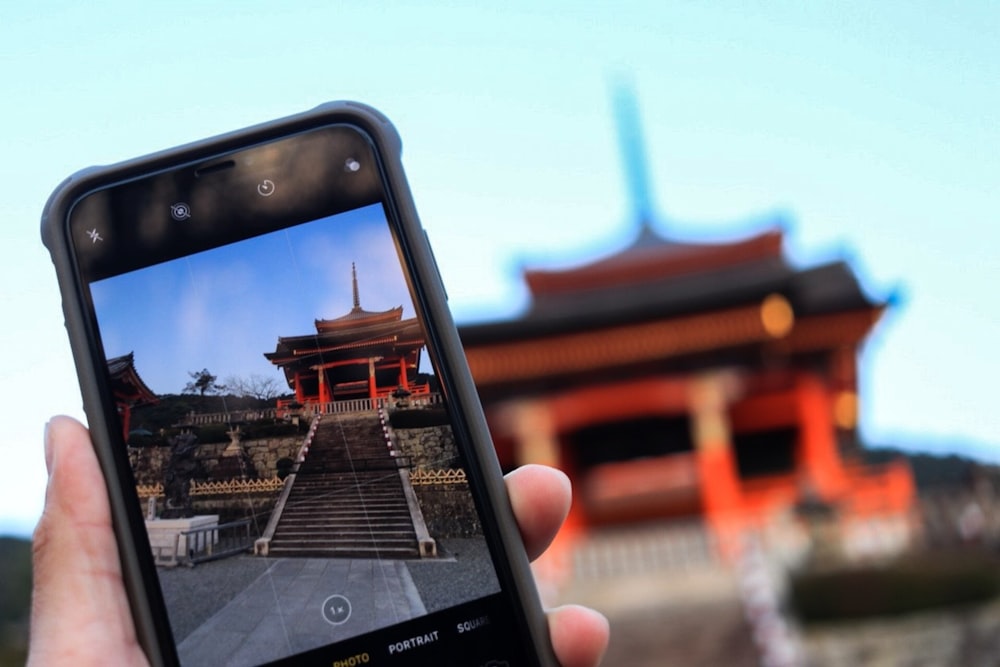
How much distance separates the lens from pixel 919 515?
7.38 m

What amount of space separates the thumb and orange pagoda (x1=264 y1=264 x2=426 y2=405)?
24 centimetres

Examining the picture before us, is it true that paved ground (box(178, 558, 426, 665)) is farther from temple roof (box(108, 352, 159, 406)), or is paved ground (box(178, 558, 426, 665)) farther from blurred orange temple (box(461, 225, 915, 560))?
blurred orange temple (box(461, 225, 915, 560))

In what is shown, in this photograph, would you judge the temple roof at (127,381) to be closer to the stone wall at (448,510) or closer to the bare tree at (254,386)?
the bare tree at (254,386)

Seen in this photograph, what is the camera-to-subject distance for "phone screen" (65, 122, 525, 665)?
95cm

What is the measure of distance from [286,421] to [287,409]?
0.5 inches

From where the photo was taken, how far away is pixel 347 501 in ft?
3.19

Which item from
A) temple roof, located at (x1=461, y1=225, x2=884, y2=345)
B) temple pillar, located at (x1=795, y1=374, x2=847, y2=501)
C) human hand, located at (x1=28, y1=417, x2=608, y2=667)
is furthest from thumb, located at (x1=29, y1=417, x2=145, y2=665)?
temple pillar, located at (x1=795, y1=374, x2=847, y2=501)

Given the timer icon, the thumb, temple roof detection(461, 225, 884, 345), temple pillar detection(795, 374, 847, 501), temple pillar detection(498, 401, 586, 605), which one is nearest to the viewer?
the thumb

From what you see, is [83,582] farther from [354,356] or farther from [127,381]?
[354,356]

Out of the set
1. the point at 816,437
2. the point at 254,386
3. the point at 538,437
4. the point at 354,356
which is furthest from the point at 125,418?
the point at 816,437

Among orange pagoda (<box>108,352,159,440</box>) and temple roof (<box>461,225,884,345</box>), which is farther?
temple roof (<box>461,225,884,345</box>)

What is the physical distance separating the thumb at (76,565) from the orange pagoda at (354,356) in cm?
24

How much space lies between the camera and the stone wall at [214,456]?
0.98 m

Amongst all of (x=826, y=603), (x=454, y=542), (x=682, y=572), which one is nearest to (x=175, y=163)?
(x=454, y=542)
